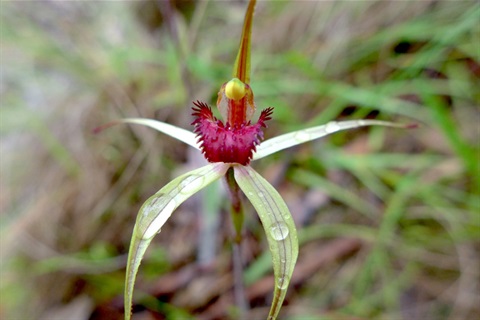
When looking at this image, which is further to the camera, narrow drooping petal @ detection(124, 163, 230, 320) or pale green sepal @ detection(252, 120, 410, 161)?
pale green sepal @ detection(252, 120, 410, 161)

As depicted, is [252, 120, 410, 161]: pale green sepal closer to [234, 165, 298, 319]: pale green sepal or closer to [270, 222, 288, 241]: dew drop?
[234, 165, 298, 319]: pale green sepal

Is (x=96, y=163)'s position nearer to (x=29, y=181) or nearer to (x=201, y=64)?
(x=29, y=181)

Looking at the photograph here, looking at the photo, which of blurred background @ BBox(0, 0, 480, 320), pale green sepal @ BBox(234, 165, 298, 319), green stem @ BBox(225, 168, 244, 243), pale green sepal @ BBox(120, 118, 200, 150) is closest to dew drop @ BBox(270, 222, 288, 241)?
pale green sepal @ BBox(234, 165, 298, 319)

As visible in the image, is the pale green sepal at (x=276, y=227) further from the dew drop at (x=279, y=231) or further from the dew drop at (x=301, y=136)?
the dew drop at (x=301, y=136)

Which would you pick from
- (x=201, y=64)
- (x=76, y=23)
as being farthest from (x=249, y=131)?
(x=76, y=23)

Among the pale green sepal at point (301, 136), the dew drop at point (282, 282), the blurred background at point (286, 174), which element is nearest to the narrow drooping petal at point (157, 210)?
the pale green sepal at point (301, 136)

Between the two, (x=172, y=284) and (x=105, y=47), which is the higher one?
(x=105, y=47)

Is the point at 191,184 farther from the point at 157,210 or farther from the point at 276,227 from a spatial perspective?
the point at 276,227

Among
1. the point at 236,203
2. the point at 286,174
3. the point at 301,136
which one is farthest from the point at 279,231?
the point at 286,174
